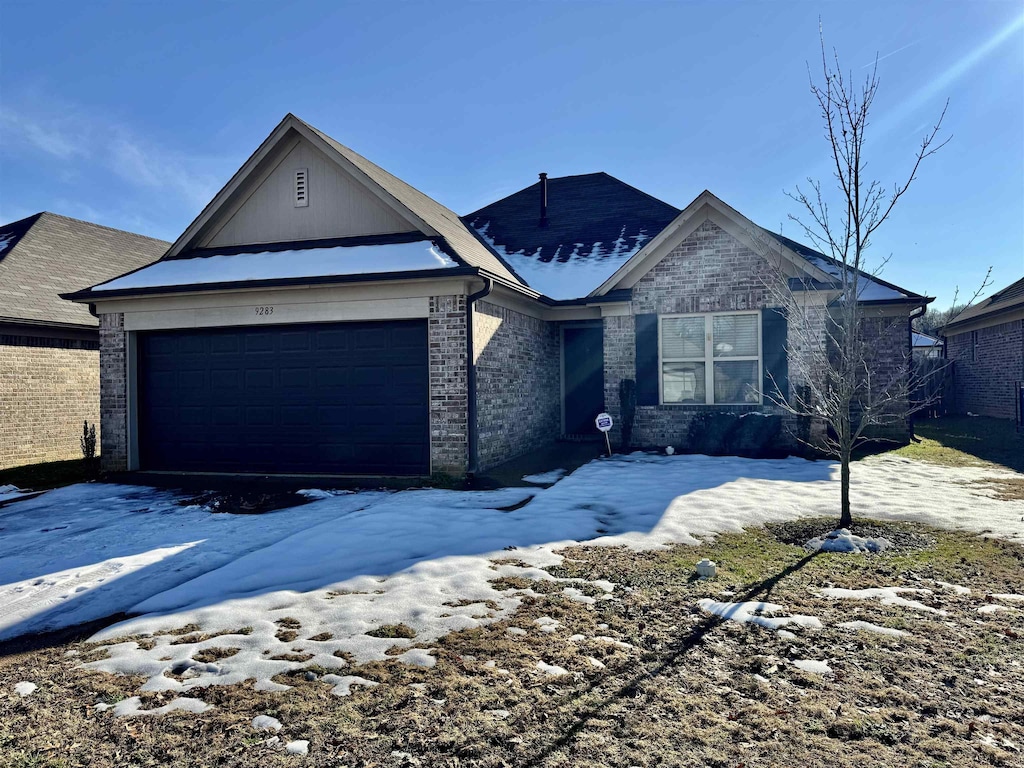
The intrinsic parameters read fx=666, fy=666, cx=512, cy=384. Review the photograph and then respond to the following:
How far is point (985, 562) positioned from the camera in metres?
5.78

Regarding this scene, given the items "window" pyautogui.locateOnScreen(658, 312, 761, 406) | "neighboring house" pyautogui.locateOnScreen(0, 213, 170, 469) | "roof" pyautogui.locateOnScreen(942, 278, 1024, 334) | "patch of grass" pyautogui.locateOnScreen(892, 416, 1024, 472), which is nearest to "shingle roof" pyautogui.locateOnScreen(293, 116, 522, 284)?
"window" pyautogui.locateOnScreen(658, 312, 761, 406)

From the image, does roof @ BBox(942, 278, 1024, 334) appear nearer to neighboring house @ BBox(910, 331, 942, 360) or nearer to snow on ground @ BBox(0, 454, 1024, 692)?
neighboring house @ BBox(910, 331, 942, 360)

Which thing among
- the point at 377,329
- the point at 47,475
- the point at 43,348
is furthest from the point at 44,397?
the point at 377,329

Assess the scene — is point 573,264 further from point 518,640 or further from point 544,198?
point 518,640

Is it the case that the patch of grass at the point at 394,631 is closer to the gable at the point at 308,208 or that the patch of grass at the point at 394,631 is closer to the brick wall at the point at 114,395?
the gable at the point at 308,208

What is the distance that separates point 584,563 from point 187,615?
3.21 metres

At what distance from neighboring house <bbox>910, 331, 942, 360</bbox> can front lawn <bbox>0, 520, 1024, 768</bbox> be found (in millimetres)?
25826

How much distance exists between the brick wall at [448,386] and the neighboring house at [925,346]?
2283cm

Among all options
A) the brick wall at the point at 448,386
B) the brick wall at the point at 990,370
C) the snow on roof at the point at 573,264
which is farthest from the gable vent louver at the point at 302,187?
the brick wall at the point at 990,370

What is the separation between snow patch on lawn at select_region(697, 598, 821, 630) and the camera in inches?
175

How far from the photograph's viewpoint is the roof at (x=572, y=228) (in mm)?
15320

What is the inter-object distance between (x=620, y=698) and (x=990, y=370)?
21855mm

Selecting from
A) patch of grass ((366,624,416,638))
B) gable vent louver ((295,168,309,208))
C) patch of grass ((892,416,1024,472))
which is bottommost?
patch of grass ((366,624,416,638))

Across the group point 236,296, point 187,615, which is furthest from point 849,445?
point 236,296
